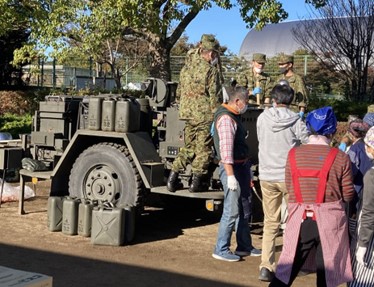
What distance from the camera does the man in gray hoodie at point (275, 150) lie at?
5.51 meters

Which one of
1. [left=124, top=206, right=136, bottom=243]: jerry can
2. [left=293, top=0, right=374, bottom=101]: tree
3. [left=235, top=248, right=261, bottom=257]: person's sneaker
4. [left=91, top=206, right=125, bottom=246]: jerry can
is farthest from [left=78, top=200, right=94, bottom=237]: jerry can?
[left=293, top=0, right=374, bottom=101]: tree

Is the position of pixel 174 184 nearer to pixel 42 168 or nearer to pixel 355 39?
pixel 42 168

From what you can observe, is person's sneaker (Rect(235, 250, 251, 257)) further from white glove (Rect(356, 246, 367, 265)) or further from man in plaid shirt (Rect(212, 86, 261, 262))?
white glove (Rect(356, 246, 367, 265))

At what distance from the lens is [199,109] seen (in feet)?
22.1

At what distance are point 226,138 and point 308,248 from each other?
71.6 inches

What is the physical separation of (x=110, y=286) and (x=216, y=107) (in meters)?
2.33

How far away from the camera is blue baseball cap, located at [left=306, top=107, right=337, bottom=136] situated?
14.3 feet

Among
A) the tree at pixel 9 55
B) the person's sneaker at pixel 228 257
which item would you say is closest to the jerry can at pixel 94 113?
the person's sneaker at pixel 228 257

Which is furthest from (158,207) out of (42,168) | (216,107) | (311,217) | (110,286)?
(311,217)

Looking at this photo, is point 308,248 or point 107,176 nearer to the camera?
point 308,248

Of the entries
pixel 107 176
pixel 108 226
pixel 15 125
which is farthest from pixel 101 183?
pixel 15 125

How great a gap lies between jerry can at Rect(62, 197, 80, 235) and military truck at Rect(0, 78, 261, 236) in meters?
0.36

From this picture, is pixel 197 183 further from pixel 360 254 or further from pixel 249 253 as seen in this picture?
pixel 360 254

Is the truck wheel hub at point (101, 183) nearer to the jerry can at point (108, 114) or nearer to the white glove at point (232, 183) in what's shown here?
the jerry can at point (108, 114)
